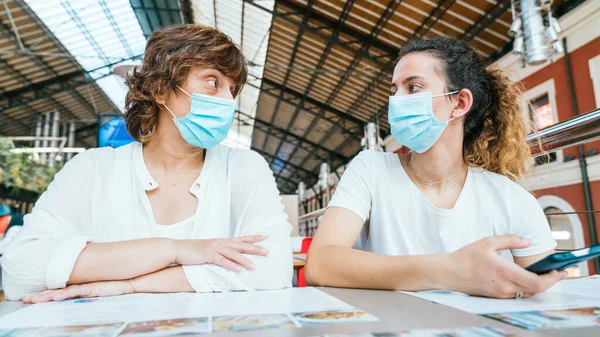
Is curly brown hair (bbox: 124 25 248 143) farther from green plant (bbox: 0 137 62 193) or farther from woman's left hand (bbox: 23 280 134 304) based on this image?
green plant (bbox: 0 137 62 193)

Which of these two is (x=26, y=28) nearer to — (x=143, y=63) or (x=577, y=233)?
(x=143, y=63)

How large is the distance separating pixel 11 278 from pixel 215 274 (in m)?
0.43

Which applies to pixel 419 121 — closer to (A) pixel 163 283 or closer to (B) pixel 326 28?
(A) pixel 163 283

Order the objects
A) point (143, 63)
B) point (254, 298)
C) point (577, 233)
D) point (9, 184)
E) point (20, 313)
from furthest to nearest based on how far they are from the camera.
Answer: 1. point (577, 233)
2. point (9, 184)
3. point (143, 63)
4. point (254, 298)
5. point (20, 313)

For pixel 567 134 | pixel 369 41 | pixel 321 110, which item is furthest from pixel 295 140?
pixel 567 134

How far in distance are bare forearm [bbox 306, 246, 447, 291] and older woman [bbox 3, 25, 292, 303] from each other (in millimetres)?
86

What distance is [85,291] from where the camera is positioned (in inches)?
34.8

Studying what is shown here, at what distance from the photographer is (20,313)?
68 cm

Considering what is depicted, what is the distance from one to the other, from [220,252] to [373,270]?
35 centimetres

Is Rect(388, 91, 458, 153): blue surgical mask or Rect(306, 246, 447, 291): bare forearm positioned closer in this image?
Rect(306, 246, 447, 291): bare forearm

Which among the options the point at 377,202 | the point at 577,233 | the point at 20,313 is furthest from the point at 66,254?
the point at 577,233

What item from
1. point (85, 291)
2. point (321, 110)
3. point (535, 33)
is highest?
point (321, 110)

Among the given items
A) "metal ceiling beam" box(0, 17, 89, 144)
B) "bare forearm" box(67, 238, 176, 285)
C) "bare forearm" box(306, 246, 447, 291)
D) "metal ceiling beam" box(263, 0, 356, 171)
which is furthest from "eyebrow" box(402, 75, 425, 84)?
"metal ceiling beam" box(0, 17, 89, 144)

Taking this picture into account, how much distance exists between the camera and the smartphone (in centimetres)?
68
